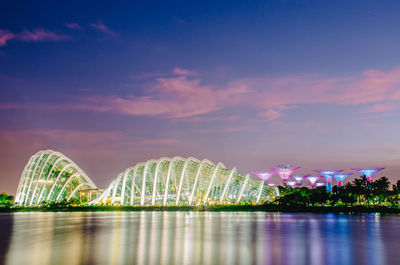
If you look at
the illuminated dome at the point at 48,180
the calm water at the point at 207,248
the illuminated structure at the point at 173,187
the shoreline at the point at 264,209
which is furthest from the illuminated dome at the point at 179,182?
the calm water at the point at 207,248

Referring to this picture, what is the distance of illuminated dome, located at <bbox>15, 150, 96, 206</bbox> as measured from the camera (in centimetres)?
10788

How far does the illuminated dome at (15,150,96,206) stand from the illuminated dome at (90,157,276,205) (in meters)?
21.8

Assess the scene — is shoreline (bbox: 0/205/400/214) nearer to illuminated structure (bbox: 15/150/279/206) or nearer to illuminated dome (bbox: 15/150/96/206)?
illuminated structure (bbox: 15/150/279/206)

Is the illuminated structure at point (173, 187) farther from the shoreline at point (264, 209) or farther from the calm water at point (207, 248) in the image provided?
the calm water at point (207, 248)

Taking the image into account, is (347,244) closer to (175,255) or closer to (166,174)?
(175,255)

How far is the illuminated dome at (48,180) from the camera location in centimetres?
10788

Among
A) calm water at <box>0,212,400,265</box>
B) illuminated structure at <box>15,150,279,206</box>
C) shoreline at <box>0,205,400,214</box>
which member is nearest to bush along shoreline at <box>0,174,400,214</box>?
shoreline at <box>0,205,400,214</box>

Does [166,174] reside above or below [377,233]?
above

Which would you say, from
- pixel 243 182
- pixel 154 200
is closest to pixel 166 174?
pixel 154 200

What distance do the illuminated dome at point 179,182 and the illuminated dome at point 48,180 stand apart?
21.8 metres

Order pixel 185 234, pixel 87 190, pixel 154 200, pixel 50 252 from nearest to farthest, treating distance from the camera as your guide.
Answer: pixel 50 252, pixel 185 234, pixel 154 200, pixel 87 190

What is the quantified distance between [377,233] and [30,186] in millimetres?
94682

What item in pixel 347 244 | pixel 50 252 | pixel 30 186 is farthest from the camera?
pixel 30 186

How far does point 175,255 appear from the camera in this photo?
23.4 metres
